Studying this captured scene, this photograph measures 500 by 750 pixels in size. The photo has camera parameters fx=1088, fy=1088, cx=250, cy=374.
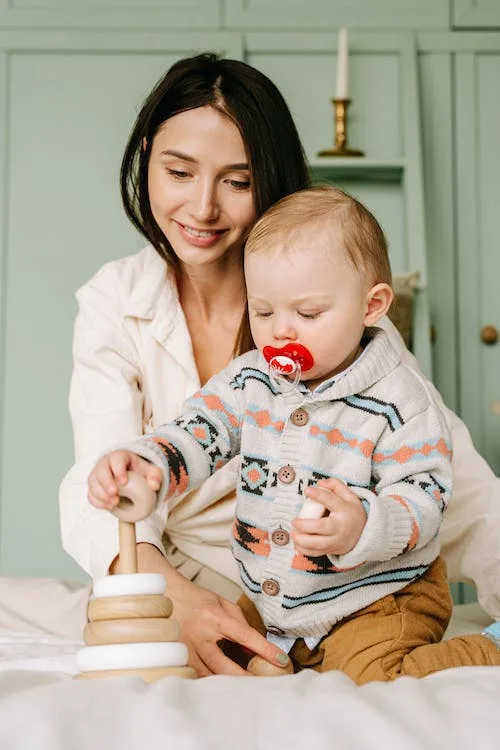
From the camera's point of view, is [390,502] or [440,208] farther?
[440,208]

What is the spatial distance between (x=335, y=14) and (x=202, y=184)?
1791 millimetres

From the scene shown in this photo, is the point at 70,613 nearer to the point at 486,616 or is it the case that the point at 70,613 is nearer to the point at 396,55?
the point at 486,616

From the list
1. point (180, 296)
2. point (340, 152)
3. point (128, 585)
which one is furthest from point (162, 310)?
point (340, 152)

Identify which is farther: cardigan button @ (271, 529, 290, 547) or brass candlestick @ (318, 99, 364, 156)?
brass candlestick @ (318, 99, 364, 156)

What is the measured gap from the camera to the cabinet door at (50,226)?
3162mm

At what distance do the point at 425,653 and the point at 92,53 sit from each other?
2.53 metres

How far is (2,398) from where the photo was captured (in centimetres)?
319

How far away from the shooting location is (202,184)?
5.48 feet

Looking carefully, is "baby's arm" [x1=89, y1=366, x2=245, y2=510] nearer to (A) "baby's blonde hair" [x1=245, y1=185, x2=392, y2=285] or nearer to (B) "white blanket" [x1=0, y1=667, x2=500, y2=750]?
(A) "baby's blonde hair" [x1=245, y1=185, x2=392, y2=285]

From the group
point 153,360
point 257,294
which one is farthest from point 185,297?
point 257,294

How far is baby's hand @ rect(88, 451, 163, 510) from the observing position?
1082 millimetres

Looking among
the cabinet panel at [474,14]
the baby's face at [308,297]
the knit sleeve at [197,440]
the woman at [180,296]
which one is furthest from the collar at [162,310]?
the cabinet panel at [474,14]

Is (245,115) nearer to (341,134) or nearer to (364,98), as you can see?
(341,134)

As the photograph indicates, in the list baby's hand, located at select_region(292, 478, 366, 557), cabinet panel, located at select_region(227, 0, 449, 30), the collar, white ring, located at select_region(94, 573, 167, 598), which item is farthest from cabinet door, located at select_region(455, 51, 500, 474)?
white ring, located at select_region(94, 573, 167, 598)
